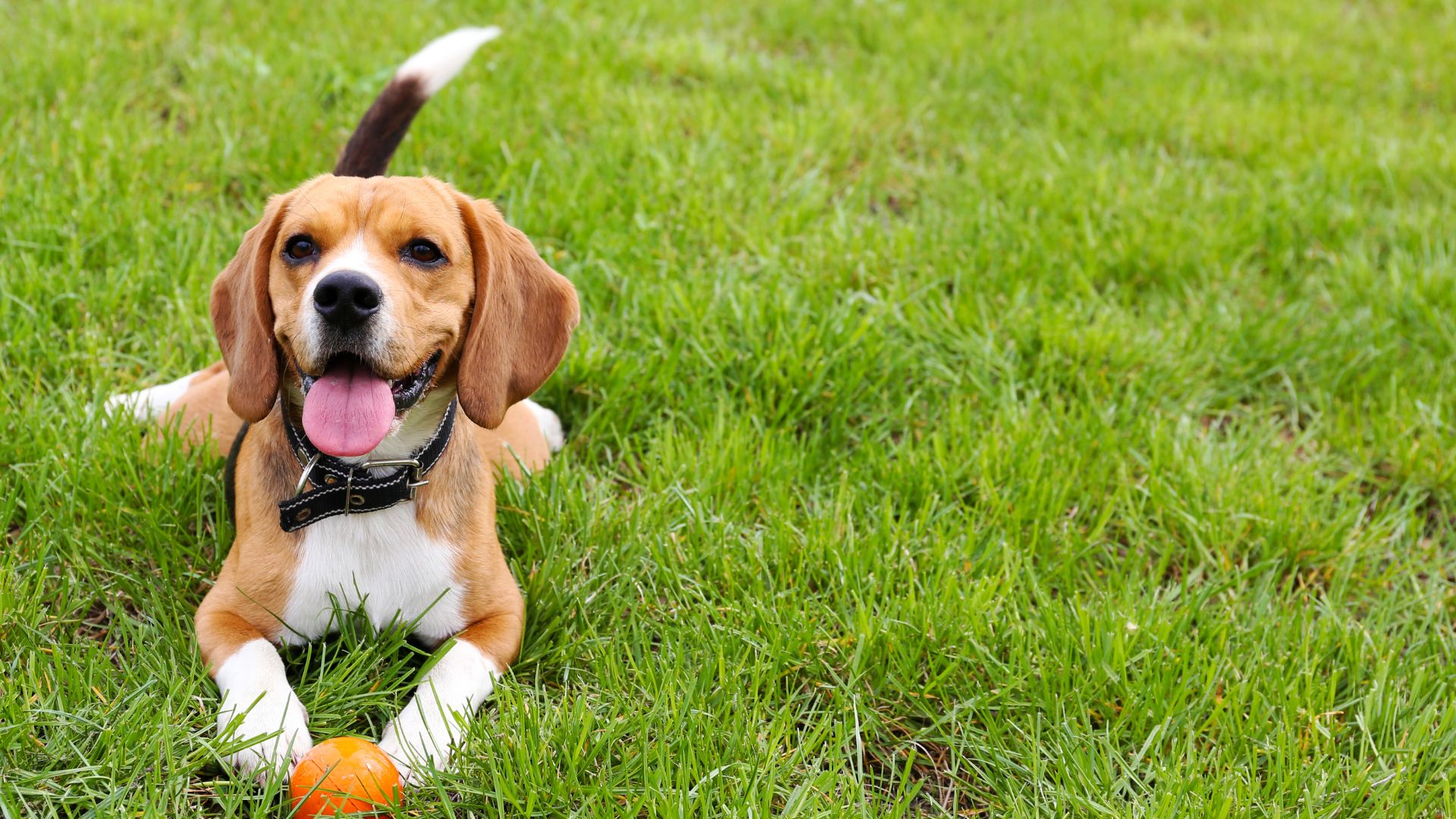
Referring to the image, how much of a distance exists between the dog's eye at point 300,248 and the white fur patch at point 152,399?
3.78 feet

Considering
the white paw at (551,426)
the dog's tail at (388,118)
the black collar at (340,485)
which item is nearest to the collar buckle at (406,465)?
the black collar at (340,485)

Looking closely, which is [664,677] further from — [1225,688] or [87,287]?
[87,287]

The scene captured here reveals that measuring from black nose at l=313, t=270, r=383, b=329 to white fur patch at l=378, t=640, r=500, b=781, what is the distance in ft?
2.83

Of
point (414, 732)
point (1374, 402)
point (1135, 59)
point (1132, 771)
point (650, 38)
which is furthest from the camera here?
point (1135, 59)

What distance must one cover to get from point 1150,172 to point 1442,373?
187 centimetres

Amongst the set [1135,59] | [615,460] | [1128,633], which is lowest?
[615,460]

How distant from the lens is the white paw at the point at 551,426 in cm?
415

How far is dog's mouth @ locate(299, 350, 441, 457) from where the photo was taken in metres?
2.85

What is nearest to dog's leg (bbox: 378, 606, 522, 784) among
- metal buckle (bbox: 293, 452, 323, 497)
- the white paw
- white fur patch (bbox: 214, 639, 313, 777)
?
white fur patch (bbox: 214, 639, 313, 777)

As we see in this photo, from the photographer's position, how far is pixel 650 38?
6.90 m

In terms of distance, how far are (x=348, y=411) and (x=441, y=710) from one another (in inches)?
28.9

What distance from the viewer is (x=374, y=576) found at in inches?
120

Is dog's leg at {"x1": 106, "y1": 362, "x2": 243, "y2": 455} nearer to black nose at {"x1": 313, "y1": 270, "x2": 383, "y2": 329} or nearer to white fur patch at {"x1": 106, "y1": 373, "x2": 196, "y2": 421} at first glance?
white fur patch at {"x1": 106, "y1": 373, "x2": 196, "y2": 421}

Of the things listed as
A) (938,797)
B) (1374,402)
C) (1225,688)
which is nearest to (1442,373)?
(1374,402)
